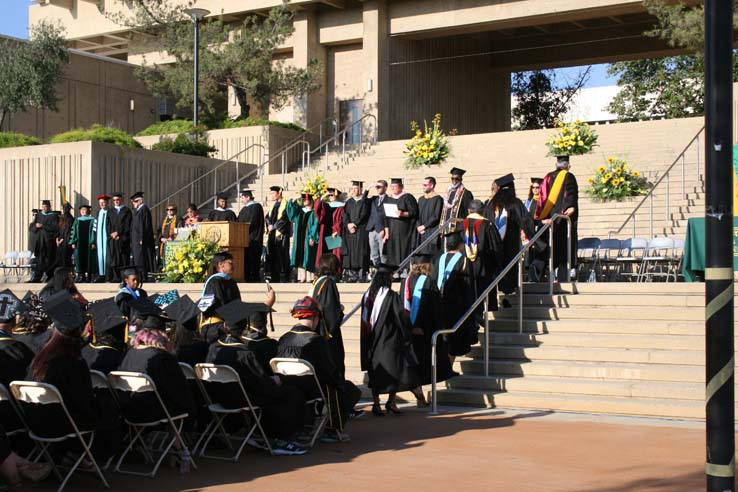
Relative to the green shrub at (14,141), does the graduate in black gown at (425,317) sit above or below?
below

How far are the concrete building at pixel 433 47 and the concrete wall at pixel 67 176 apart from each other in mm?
9122

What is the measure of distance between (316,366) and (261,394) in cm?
60

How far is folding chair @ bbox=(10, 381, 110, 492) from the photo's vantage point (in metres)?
6.43

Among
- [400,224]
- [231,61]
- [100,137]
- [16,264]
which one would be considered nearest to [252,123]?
[231,61]

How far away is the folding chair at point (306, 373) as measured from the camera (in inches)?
313

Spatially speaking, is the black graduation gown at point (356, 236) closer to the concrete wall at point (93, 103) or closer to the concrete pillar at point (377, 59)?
the concrete pillar at point (377, 59)

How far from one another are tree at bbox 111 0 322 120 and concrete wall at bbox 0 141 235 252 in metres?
6.59

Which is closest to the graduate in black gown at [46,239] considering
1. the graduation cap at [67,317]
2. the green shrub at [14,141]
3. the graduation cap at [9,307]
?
the green shrub at [14,141]

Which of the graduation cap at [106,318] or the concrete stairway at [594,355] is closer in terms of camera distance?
the graduation cap at [106,318]

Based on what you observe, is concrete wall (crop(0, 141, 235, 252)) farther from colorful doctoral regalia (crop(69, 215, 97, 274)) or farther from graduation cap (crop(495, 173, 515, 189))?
graduation cap (crop(495, 173, 515, 189))

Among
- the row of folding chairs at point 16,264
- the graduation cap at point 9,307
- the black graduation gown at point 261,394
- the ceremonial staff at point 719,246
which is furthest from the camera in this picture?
the row of folding chairs at point 16,264

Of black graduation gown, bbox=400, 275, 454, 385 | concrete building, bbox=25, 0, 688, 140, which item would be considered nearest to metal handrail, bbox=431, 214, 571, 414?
black graduation gown, bbox=400, 275, 454, 385

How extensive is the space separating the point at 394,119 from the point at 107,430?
74.5 ft

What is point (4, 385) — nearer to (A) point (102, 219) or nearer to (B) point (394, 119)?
(A) point (102, 219)
